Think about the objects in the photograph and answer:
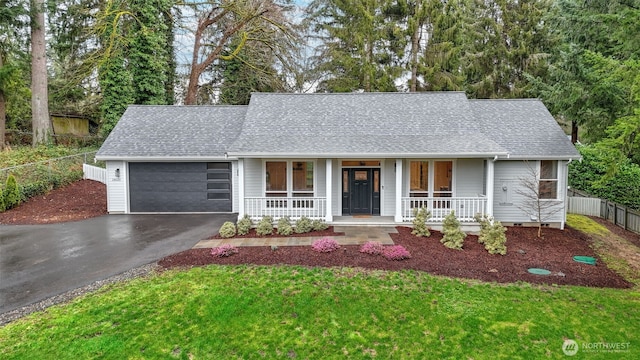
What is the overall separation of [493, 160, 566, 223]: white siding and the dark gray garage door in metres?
10.4

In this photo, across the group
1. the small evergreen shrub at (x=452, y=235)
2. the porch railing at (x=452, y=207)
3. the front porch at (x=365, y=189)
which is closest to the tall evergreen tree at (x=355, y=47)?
the front porch at (x=365, y=189)

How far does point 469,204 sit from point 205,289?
861 centimetres

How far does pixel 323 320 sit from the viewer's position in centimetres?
579

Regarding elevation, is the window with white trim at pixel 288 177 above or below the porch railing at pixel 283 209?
above

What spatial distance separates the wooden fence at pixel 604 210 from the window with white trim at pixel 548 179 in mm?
3010

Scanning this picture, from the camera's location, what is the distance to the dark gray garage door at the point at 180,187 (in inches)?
570

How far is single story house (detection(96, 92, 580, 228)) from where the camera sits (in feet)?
38.0

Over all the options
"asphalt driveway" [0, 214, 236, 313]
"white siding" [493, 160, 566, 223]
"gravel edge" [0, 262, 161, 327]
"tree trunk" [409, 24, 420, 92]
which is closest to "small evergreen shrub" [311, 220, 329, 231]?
"asphalt driveway" [0, 214, 236, 313]

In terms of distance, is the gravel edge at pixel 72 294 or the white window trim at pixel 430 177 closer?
the gravel edge at pixel 72 294

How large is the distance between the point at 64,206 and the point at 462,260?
15.6m

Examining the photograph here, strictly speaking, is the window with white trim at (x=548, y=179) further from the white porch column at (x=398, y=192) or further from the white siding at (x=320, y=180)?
the white siding at (x=320, y=180)

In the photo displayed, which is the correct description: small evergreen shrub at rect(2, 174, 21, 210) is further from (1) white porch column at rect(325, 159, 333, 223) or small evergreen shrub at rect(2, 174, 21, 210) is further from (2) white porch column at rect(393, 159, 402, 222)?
(2) white porch column at rect(393, 159, 402, 222)

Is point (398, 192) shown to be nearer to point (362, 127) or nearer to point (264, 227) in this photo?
point (362, 127)

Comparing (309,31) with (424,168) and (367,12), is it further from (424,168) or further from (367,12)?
(424,168)
